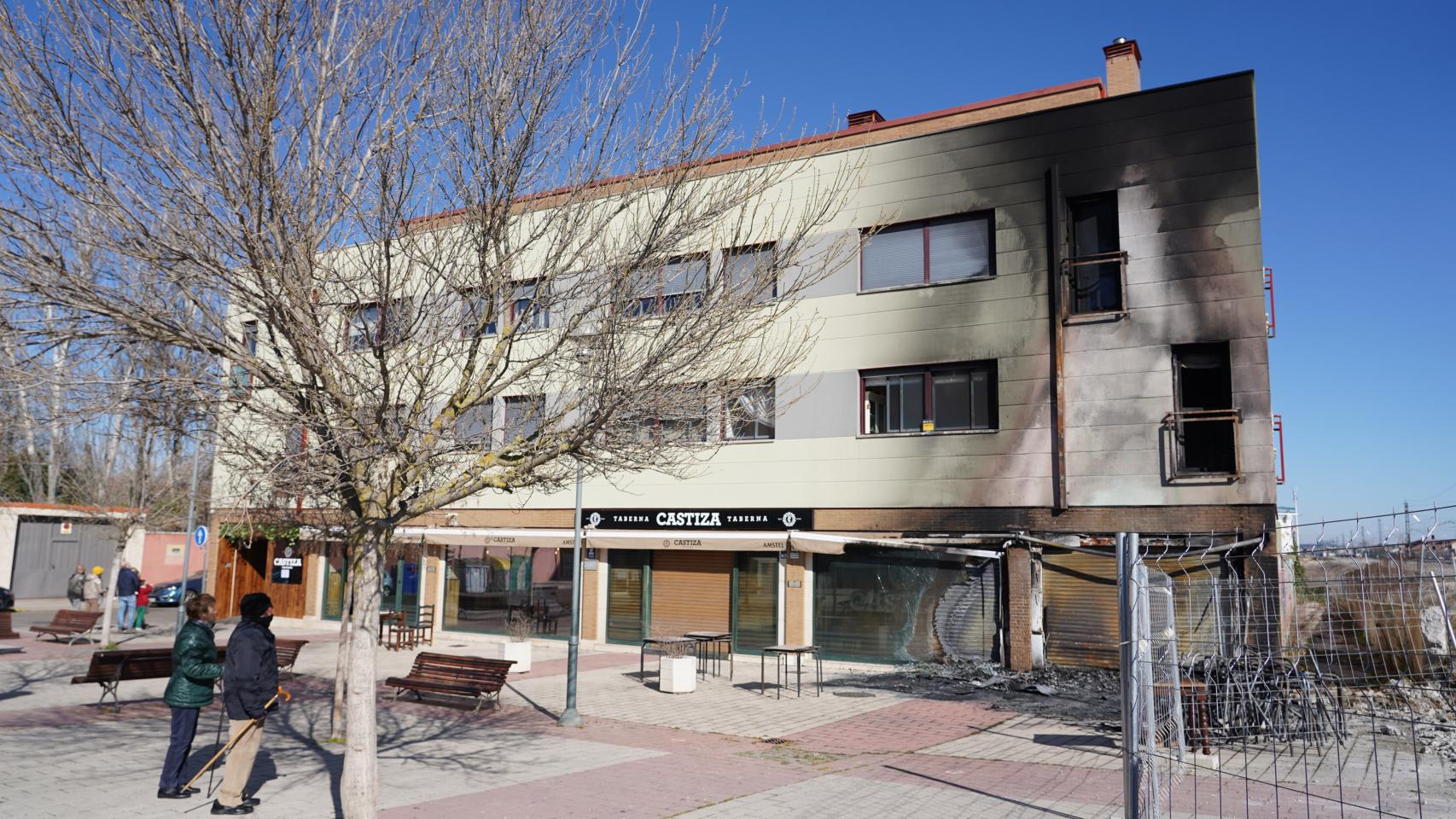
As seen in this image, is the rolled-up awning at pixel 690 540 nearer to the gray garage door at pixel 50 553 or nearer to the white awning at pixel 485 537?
the white awning at pixel 485 537

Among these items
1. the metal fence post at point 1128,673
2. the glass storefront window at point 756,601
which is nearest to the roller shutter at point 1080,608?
the glass storefront window at point 756,601

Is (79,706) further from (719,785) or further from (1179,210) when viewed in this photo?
(1179,210)

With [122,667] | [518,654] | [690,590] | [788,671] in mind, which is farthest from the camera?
[690,590]

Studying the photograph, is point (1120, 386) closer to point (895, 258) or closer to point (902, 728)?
point (895, 258)

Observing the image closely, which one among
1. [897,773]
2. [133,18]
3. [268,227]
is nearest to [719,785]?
[897,773]

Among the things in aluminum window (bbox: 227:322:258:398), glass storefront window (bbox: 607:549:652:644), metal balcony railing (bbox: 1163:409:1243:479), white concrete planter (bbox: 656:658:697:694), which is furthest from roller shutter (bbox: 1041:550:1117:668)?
aluminum window (bbox: 227:322:258:398)

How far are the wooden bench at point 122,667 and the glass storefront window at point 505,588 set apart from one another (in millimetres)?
11386

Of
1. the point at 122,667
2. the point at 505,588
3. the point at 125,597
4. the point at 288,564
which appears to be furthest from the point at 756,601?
the point at 125,597

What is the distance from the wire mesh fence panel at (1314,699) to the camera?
728 cm

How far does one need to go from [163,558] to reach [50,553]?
632cm

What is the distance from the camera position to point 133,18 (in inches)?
234

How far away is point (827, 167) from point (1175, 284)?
749cm

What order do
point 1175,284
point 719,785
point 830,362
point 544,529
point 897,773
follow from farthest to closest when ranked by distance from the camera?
point 544,529 < point 830,362 < point 1175,284 < point 897,773 < point 719,785

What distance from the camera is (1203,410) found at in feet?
57.7
